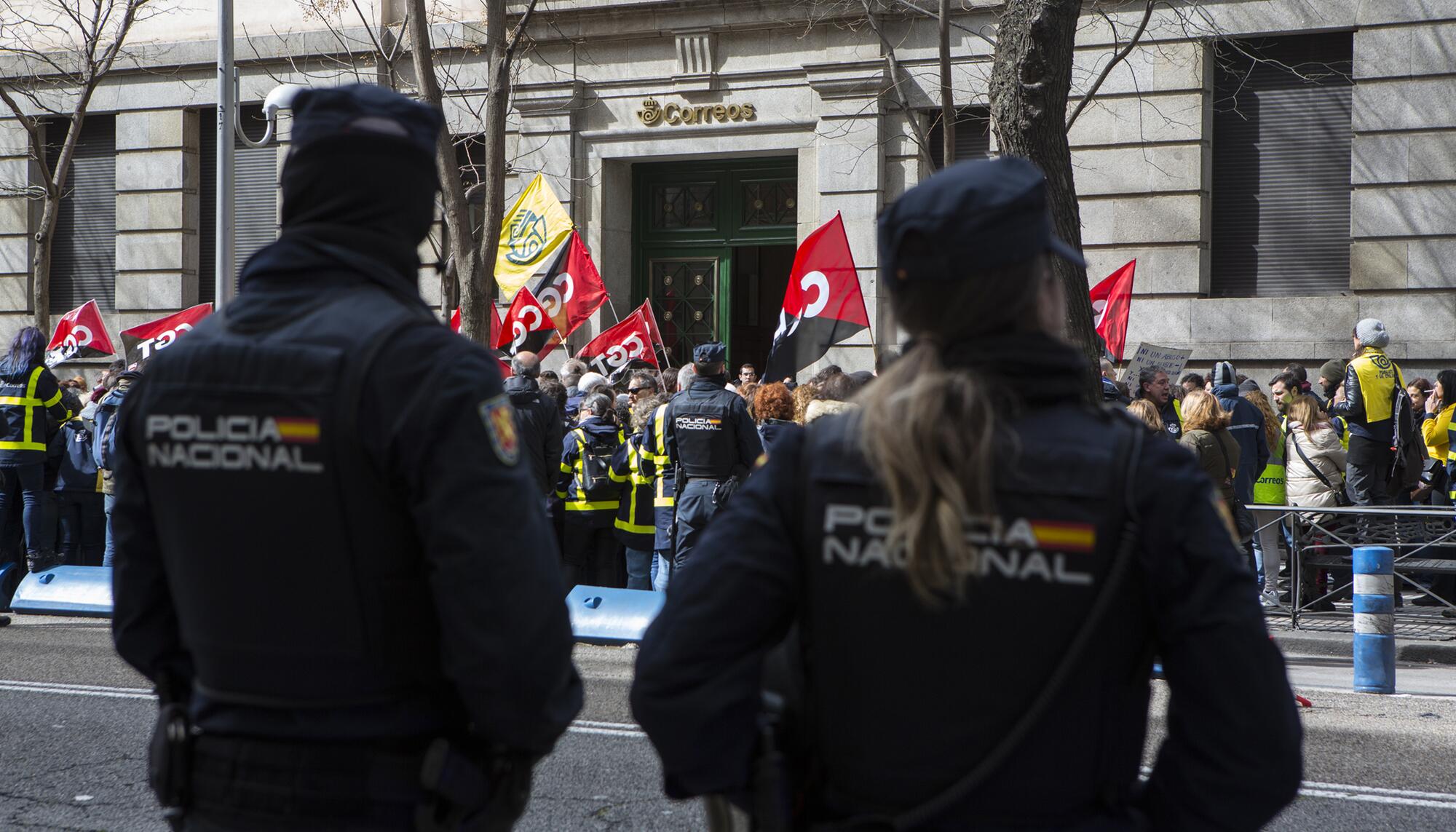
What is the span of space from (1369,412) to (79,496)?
10.5m

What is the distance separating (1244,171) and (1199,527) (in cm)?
1662

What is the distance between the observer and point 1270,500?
39.6 feet

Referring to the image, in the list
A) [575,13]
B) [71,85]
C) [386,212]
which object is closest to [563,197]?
[575,13]

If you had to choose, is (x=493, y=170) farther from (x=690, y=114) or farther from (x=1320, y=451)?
(x=1320, y=451)

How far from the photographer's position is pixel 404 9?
2017cm

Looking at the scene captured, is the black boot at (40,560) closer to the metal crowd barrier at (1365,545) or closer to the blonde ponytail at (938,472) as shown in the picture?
the metal crowd barrier at (1365,545)

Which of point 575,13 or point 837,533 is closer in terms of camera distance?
point 837,533

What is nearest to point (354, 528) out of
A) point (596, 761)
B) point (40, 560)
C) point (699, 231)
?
point (596, 761)

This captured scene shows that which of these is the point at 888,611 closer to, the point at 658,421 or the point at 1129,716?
the point at 1129,716

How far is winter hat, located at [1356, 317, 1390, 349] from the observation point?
11.7 meters

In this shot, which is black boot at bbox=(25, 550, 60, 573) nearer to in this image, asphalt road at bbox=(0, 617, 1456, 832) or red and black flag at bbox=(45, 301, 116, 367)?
asphalt road at bbox=(0, 617, 1456, 832)

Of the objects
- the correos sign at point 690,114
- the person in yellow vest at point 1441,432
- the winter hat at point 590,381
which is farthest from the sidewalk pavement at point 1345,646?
the correos sign at point 690,114

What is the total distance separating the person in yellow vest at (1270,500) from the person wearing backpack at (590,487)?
4831 mm

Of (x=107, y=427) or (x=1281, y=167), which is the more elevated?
(x=1281, y=167)
